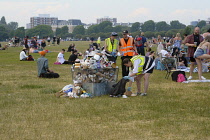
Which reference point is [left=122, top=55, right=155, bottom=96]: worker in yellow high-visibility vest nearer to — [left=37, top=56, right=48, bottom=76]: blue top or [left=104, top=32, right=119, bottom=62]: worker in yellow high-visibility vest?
[left=104, top=32, right=119, bottom=62]: worker in yellow high-visibility vest

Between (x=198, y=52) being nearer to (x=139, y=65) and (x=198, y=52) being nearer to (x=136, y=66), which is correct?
(x=139, y=65)

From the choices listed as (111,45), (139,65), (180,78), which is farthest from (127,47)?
(139,65)

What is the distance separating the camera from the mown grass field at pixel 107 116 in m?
7.03

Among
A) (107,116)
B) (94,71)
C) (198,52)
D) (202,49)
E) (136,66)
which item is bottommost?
(107,116)

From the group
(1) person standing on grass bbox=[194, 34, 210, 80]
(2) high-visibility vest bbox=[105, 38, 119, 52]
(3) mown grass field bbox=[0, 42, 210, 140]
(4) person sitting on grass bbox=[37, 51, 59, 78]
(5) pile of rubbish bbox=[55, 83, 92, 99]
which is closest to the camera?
(3) mown grass field bbox=[0, 42, 210, 140]

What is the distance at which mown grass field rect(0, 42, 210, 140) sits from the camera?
23.1ft

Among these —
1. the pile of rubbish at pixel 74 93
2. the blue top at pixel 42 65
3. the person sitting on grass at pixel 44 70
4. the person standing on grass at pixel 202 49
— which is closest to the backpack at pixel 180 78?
the person standing on grass at pixel 202 49

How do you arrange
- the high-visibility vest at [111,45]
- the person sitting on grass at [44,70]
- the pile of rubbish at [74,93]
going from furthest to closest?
the person sitting on grass at [44,70] → the high-visibility vest at [111,45] → the pile of rubbish at [74,93]

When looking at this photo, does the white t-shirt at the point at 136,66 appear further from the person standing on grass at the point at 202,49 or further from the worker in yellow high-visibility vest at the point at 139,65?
the person standing on grass at the point at 202,49

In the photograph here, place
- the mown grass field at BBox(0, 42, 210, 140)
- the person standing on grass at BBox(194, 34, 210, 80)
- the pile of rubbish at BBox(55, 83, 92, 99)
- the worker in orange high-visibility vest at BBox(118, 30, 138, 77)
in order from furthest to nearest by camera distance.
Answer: the person standing on grass at BBox(194, 34, 210, 80), the worker in orange high-visibility vest at BBox(118, 30, 138, 77), the pile of rubbish at BBox(55, 83, 92, 99), the mown grass field at BBox(0, 42, 210, 140)

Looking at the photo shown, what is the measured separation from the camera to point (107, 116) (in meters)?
8.49

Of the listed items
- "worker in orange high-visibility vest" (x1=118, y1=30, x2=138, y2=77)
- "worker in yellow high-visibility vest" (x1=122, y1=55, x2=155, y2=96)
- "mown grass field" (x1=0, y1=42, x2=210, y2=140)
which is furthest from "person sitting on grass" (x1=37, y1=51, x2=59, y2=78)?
"worker in yellow high-visibility vest" (x1=122, y1=55, x2=155, y2=96)

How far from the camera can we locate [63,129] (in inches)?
291

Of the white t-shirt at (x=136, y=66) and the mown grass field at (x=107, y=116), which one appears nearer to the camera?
the mown grass field at (x=107, y=116)
